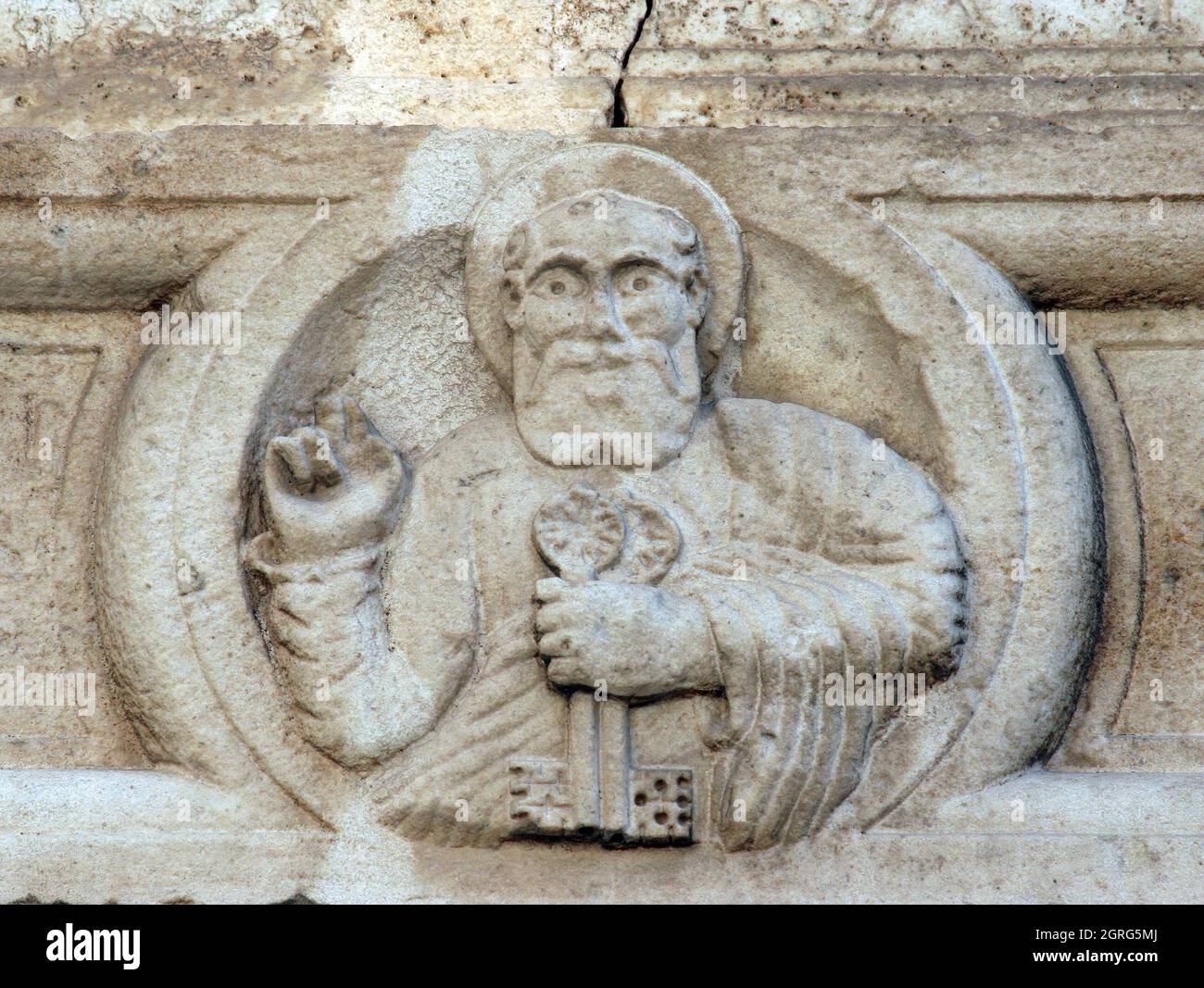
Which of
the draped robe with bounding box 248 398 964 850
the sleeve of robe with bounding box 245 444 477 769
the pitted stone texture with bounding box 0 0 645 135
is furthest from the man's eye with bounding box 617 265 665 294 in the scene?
the sleeve of robe with bounding box 245 444 477 769

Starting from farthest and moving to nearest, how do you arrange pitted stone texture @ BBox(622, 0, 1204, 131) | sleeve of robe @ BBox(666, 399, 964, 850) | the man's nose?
pitted stone texture @ BBox(622, 0, 1204, 131) < the man's nose < sleeve of robe @ BBox(666, 399, 964, 850)

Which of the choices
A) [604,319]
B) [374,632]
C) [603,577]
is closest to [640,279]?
[604,319]

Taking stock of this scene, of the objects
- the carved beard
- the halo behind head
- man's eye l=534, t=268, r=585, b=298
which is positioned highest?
the halo behind head

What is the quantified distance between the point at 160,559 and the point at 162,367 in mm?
397

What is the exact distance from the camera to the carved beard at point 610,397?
3.43 m

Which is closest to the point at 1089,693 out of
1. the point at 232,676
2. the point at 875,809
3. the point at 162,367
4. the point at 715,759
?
the point at 875,809

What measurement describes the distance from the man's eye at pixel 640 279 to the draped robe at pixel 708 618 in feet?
0.96

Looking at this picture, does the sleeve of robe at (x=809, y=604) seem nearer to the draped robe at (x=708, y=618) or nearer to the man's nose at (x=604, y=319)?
the draped robe at (x=708, y=618)

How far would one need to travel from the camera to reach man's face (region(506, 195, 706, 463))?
3.43m

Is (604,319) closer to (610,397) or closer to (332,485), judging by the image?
(610,397)

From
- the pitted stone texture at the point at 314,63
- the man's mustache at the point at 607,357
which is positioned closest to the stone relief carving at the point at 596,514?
the man's mustache at the point at 607,357

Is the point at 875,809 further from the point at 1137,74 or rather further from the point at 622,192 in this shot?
the point at 1137,74

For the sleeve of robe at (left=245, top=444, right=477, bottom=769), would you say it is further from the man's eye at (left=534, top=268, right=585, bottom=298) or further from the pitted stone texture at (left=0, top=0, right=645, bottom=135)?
the pitted stone texture at (left=0, top=0, right=645, bottom=135)

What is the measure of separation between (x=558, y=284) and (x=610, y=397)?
255 mm
